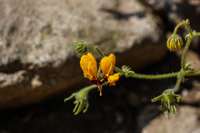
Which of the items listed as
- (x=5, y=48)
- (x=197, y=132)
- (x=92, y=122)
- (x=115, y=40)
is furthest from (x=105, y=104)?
(x=5, y=48)

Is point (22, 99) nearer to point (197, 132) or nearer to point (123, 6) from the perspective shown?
point (123, 6)

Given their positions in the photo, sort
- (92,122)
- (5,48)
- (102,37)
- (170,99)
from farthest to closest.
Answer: (92,122)
(102,37)
(5,48)
(170,99)

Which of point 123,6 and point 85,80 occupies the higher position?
point 123,6

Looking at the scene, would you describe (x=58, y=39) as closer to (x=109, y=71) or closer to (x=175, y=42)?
(x=109, y=71)

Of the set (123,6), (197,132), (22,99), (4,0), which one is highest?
(4,0)

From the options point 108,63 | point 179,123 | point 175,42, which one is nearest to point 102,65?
point 108,63

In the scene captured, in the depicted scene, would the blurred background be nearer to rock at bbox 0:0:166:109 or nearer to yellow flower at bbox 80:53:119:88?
rock at bbox 0:0:166:109
